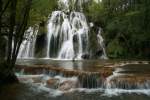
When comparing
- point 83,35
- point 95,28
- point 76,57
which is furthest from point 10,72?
point 95,28

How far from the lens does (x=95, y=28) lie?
122ft

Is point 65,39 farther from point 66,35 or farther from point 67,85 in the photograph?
point 67,85

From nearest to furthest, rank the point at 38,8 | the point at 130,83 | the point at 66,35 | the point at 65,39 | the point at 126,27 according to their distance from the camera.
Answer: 1. the point at 130,83
2. the point at 38,8
3. the point at 126,27
4. the point at 65,39
5. the point at 66,35

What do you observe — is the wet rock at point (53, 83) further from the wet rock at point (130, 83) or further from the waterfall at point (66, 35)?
the waterfall at point (66, 35)

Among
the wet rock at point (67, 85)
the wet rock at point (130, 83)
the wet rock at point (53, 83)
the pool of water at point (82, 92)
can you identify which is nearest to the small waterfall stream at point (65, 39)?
the wet rock at point (53, 83)

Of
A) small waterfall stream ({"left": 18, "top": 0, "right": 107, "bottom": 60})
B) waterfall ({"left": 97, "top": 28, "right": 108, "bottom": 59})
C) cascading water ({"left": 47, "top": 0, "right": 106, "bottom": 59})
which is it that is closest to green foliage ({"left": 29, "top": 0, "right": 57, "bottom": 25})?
small waterfall stream ({"left": 18, "top": 0, "right": 107, "bottom": 60})

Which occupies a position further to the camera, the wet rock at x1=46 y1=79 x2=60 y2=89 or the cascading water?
the cascading water

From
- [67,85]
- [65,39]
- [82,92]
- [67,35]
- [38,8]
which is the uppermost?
[38,8]

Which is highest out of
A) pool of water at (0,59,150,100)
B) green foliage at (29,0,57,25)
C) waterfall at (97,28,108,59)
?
green foliage at (29,0,57,25)

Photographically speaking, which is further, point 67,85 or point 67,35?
point 67,35

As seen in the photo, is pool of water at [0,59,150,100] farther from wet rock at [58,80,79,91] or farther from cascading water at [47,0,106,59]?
cascading water at [47,0,106,59]

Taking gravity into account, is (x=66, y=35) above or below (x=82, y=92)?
above

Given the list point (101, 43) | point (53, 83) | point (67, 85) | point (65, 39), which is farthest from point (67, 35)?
point (67, 85)

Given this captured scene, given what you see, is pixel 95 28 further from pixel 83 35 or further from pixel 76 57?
pixel 76 57
